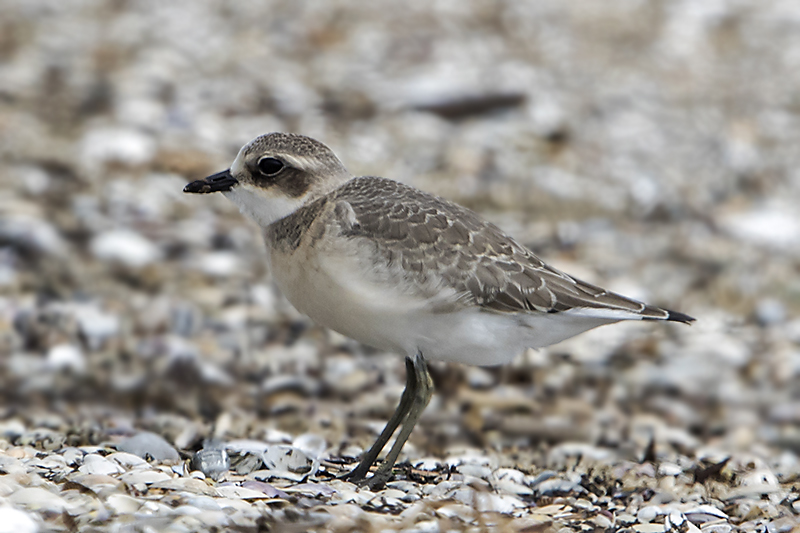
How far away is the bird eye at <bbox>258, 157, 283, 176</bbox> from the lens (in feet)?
15.8

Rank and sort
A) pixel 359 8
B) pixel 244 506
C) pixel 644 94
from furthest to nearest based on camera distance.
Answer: pixel 359 8, pixel 644 94, pixel 244 506

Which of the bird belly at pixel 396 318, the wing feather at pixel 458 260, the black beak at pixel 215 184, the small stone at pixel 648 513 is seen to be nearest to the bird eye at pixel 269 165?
the black beak at pixel 215 184

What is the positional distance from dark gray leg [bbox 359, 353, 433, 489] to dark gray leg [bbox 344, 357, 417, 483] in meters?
0.03

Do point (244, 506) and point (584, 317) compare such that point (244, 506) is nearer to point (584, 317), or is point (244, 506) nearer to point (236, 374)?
point (584, 317)

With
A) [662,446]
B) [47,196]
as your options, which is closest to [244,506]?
[662,446]

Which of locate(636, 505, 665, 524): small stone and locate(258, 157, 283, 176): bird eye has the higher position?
locate(258, 157, 283, 176): bird eye

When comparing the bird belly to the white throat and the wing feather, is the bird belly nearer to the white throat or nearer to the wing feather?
the wing feather

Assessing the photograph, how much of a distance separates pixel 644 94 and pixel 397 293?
26.5ft

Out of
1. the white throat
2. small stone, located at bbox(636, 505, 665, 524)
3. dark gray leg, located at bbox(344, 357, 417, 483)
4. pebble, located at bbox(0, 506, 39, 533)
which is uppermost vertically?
the white throat

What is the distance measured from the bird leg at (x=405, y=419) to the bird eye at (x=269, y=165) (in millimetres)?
1203

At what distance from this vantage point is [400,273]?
14.3 feet

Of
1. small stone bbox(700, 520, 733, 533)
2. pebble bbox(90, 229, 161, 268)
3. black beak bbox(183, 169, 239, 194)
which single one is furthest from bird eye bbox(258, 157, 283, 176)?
pebble bbox(90, 229, 161, 268)

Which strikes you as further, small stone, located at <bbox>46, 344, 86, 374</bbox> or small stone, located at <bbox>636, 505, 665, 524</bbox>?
small stone, located at <bbox>46, 344, 86, 374</bbox>

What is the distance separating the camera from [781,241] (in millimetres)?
9227
